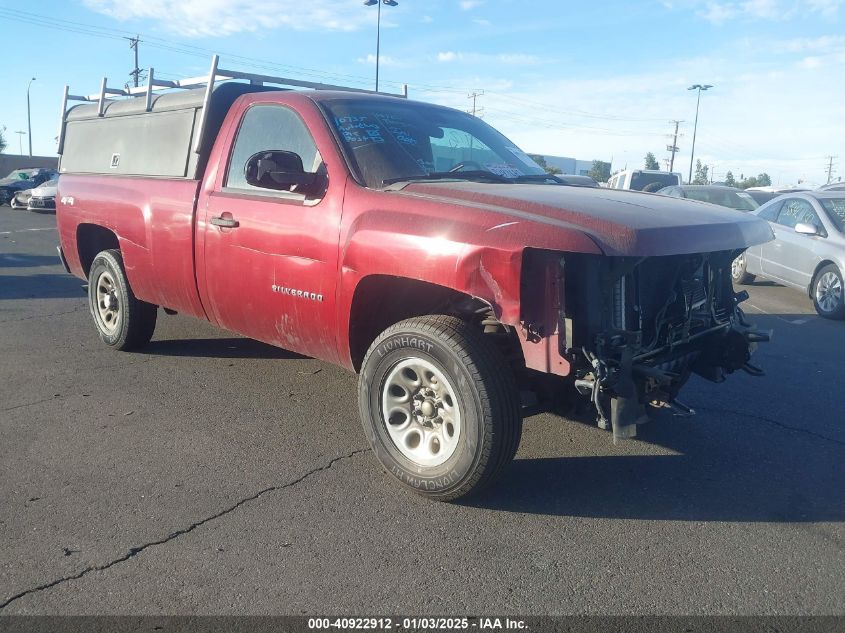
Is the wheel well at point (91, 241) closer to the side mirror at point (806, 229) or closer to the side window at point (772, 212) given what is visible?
the side mirror at point (806, 229)

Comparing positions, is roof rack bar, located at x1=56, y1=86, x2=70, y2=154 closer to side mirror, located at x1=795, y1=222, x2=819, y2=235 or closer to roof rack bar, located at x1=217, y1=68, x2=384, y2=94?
roof rack bar, located at x1=217, y1=68, x2=384, y2=94

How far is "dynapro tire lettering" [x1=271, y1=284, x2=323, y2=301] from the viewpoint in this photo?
161 inches

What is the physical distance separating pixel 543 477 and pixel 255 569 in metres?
1.60

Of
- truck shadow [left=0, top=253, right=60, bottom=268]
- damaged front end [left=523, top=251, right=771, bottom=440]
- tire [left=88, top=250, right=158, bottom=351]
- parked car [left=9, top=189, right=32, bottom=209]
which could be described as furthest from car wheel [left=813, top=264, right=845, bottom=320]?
parked car [left=9, top=189, right=32, bottom=209]

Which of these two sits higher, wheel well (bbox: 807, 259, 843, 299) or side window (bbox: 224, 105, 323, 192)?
side window (bbox: 224, 105, 323, 192)

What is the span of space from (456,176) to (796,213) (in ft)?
23.7

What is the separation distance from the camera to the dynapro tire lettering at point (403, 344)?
137 inches

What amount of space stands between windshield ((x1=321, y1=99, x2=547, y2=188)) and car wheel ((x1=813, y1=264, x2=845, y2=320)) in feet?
17.1

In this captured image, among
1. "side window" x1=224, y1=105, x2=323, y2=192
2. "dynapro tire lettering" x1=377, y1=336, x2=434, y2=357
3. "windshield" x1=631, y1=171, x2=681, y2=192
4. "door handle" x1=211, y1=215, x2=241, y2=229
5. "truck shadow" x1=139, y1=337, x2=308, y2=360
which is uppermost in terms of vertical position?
"windshield" x1=631, y1=171, x2=681, y2=192

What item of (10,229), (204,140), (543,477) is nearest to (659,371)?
(543,477)

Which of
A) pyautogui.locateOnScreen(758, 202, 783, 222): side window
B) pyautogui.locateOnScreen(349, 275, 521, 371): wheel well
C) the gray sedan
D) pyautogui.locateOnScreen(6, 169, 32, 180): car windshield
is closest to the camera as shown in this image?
pyautogui.locateOnScreen(349, 275, 521, 371): wheel well

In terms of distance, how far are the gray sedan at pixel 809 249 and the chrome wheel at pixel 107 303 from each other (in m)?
7.10

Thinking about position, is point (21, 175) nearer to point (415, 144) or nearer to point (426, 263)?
point (415, 144)

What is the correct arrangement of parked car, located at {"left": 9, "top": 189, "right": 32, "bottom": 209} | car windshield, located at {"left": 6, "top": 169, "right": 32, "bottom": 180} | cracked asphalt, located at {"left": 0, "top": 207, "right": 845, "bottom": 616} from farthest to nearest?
car windshield, located at {"left": 6, "top": 169, "right": 32, "bottom": 180}
parked car, located at {"left": 9, "top": 189, "right": 32, "bottom": 209}
cracked asphalt, located at {"left": 0, "top": 207, "right": 845, "bottom": 616}
